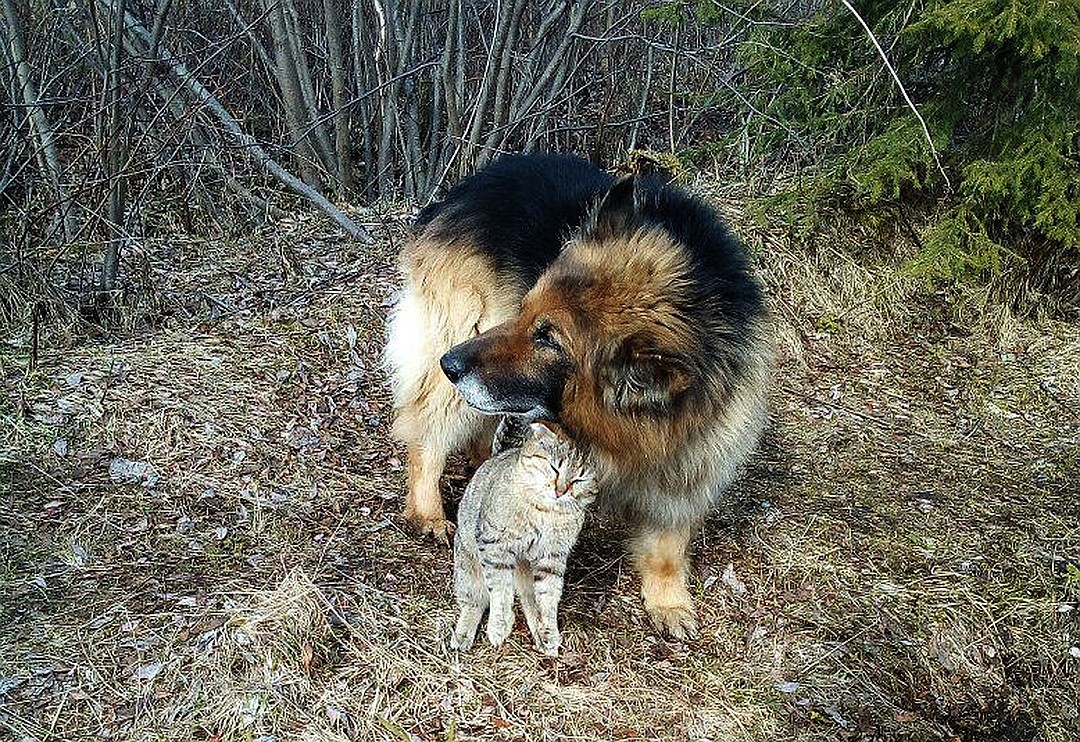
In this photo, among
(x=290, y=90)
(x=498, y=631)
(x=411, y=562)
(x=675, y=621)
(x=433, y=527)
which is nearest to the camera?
(x=498, y=631)

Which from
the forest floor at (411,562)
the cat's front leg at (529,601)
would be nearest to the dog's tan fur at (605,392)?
the forest floor at (411,562)

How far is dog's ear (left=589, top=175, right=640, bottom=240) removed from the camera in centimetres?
341

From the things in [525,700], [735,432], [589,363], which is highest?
[589,363]

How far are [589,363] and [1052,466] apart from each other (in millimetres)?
3433

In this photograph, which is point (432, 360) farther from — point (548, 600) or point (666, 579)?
point (666, 579)

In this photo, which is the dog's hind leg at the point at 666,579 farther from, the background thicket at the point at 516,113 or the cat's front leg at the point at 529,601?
the background thicket at the point at 516,113

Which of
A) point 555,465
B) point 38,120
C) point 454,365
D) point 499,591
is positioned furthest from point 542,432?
point 38,120

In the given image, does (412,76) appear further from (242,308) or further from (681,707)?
(681,707)

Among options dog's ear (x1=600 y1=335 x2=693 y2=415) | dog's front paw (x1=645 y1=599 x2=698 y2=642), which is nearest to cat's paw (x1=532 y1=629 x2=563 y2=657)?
dog's front paw (x1=645 y1=599 x2=698 y2=642)

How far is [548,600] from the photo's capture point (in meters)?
3.67

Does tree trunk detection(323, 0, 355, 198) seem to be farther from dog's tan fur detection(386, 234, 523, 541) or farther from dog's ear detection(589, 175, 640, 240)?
dog's ear detection(589, 175, 640, 240)

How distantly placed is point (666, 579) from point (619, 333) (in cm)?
134

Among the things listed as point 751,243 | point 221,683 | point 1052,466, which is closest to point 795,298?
point 751,243

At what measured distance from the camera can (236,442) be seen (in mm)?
4918
